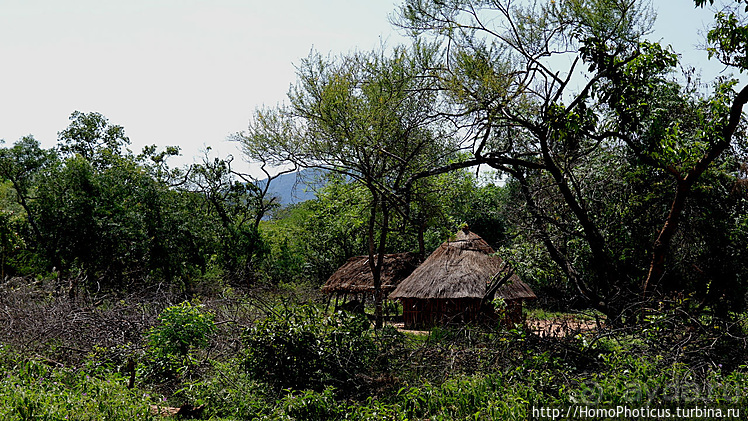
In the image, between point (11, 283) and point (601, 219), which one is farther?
point (11, 283)

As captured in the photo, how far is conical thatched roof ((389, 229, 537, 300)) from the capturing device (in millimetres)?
14602

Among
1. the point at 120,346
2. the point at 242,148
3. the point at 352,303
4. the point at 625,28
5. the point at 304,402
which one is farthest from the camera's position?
the point at 352,303

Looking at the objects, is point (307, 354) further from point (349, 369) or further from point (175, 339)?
point (175, 339)

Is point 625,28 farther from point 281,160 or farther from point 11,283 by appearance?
point 11,283

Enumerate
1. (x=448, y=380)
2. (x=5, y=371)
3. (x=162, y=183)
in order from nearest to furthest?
1. (x=448, y=380)
2. (x=5, y=371)
3. (x=162, y=183)

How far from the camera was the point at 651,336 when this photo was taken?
6402mm

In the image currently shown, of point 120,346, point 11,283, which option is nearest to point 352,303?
point 11,283

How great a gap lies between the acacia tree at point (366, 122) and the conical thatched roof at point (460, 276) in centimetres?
296

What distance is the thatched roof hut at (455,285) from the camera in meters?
14.5

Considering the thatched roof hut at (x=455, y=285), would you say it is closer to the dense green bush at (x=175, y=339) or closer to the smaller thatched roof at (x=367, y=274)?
the smaller thatched roof at (x=367, y=274)

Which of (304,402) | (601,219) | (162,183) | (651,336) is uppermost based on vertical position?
(162,183)

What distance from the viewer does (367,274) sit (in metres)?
18.2

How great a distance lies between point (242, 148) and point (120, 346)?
585 cm

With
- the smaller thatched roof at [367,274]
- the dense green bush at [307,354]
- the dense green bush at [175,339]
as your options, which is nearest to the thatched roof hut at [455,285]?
the smaller thatched roof at [367,274]
